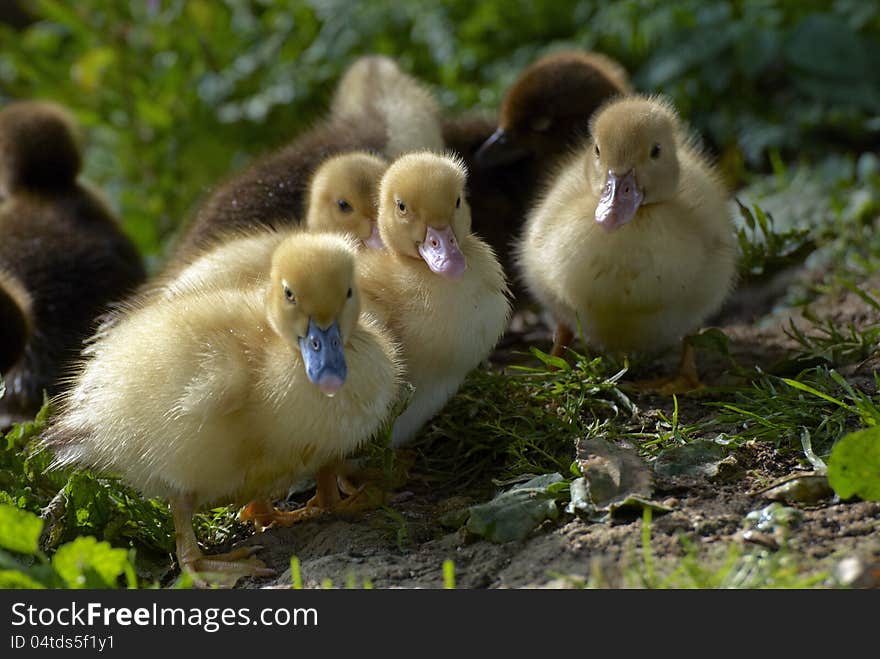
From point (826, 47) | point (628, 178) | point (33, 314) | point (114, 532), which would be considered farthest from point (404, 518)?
point (826, 47)

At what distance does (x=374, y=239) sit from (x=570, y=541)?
1.18 metres

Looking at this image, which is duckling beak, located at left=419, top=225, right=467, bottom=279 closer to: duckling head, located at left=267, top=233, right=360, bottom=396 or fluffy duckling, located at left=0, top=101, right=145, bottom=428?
duckling head, located at left=267, top=233, right=360, bottom=396

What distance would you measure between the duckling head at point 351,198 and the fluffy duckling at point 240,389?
1.95ft

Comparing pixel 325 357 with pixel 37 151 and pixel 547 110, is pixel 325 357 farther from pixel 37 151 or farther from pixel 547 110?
pixel 37 151

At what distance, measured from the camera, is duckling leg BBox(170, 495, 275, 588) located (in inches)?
107

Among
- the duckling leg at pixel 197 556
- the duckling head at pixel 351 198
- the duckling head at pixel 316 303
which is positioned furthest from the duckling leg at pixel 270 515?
the duckling head at pixel 351 198

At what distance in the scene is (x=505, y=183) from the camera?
177 inches

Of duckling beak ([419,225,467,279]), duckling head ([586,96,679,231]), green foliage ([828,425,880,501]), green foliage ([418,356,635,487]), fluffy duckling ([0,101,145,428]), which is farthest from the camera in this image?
fluffy duckling ([0,101,145,428])

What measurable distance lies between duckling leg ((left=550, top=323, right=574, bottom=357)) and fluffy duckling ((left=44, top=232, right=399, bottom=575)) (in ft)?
3.56

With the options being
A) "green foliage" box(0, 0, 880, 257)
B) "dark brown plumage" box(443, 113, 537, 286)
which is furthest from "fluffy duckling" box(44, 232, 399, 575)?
"green foliage" box(0, 0, 880, 257)

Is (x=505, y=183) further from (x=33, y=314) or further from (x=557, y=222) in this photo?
(x=33, y=314)

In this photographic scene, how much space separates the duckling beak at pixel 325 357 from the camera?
2.50 metres

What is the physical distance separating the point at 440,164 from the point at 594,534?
3.45 ft

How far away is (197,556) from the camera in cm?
277
